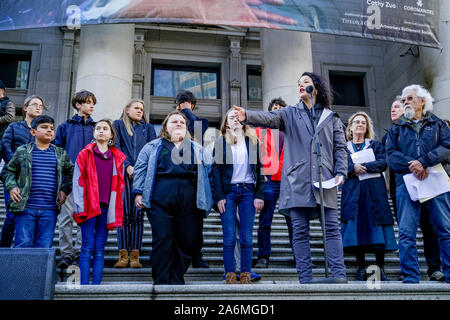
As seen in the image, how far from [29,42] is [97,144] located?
41.4 ft

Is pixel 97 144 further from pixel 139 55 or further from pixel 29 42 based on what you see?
pixel 29 42

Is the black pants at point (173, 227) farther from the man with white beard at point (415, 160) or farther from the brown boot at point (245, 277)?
the man with white beard at point (415, 160)

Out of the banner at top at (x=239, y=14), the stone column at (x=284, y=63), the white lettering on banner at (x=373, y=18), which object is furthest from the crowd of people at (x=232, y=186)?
the stone column at (x=284, y=63)

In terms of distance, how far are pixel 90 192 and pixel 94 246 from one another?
1.81 ft

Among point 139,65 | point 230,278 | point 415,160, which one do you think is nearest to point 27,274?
point 230,278

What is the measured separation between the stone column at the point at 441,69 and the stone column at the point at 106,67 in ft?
24.3

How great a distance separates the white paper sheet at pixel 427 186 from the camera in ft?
16.9

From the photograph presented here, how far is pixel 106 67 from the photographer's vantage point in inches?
436

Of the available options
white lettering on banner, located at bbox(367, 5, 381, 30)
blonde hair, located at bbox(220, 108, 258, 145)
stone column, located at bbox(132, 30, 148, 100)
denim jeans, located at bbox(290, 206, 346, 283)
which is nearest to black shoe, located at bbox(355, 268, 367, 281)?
denim jeans, located at bbox(290, 206, 346, 283)

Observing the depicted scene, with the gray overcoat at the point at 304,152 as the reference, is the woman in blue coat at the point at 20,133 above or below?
above

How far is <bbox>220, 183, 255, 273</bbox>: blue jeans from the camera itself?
5254mm

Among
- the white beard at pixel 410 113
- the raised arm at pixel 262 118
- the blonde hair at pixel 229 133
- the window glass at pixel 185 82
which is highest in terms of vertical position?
the window glass at pixel 185 82

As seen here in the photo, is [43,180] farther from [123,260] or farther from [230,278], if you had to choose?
[230,278]
